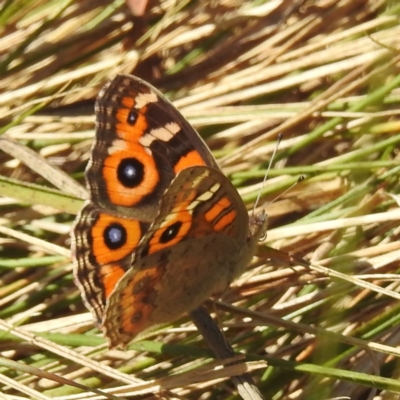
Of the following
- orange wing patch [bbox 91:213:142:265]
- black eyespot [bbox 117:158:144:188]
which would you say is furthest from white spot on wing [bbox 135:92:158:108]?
orange wing patch [bbox 91:213:142:265]

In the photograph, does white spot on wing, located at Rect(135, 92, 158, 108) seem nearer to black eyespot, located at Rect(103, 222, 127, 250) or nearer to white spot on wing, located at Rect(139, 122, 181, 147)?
white spot on wing, located at Rect(139, 122, 181, 147)

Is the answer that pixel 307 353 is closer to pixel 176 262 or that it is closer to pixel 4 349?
pixel 176 262

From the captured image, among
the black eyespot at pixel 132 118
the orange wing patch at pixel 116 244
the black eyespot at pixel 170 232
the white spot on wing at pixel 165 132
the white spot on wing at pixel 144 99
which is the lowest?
the black eyespot at pixel 170 232

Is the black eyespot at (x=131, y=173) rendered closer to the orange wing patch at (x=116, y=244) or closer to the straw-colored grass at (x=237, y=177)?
the orange wing patch at (x=116, y=244)

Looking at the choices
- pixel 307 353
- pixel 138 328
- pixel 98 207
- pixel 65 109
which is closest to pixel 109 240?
pixel 98 207

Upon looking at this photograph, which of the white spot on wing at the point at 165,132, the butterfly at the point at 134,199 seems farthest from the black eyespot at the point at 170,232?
the white spot on wing at the point at 165,132
